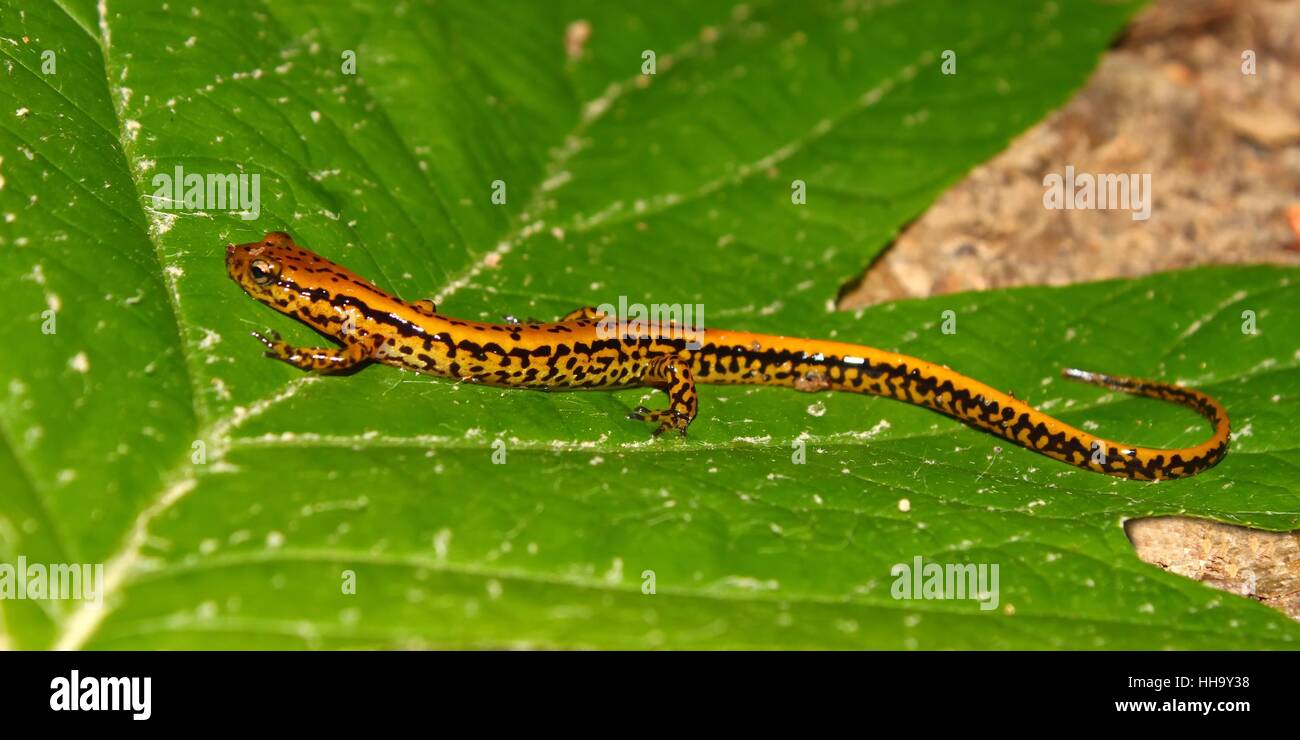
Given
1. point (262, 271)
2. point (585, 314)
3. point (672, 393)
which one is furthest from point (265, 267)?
point (672, 393)

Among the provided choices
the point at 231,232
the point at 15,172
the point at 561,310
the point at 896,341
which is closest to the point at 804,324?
the point at 896,341

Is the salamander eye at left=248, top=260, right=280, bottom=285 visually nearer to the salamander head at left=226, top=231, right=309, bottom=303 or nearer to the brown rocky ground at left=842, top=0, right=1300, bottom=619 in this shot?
the salamander head at left=226, top=231, right=309, bottom=303

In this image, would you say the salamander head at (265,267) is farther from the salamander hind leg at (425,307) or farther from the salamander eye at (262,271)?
the salamander hind leg at (425,307)

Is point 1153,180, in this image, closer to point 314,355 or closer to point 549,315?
point 549,315

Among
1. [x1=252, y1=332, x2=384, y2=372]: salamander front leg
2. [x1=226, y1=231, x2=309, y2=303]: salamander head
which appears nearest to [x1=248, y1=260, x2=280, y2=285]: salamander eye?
[x1=226, y1=231, x2=309, y2=303]: salamander head

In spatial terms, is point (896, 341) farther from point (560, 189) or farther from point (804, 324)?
point (560, 189)
